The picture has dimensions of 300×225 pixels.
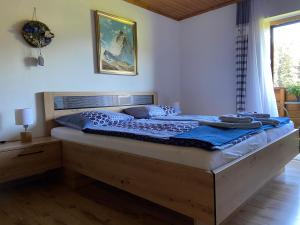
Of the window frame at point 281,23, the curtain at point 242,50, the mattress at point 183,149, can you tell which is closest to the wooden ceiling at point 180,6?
the curtain at point 242,50

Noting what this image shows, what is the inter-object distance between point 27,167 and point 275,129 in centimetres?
238

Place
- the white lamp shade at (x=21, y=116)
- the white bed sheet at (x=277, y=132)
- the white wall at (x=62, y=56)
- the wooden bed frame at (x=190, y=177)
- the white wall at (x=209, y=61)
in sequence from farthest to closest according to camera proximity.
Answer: the white wall at (x=209, y=61)
the white wall at (x=62, y=56)
the white lamp shade at (x=21, y=116)
the white bed sheet at (x=277, y=132)
the wooden bed frame at (x=190, y=177)

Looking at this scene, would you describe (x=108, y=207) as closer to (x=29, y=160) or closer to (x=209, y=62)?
(x=29, y=160)

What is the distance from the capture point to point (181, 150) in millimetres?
1501

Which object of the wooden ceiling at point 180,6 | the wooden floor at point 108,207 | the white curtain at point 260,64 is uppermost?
the wooden ceiling at point 180,6

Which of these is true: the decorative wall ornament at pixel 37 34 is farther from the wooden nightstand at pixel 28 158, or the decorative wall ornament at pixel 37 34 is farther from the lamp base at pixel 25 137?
the wooden nightstand at pixel 28 158

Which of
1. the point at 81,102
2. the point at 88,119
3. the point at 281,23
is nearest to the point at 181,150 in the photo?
the point at 88,119

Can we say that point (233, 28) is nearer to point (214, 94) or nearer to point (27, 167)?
point (214, 94)

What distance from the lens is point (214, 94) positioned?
4191 millimetres

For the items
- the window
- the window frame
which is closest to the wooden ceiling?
the window frame

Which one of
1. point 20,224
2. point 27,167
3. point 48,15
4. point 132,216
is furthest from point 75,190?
point 48,15

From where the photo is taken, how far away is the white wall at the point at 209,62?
394 cm

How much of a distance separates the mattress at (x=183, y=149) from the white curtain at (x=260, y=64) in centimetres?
117

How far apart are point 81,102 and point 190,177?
6.62 ft
